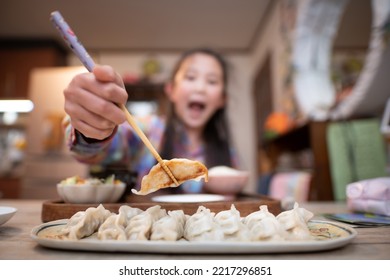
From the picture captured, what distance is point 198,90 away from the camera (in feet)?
4.39

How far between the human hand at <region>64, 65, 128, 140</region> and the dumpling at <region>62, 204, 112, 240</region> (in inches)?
5.9

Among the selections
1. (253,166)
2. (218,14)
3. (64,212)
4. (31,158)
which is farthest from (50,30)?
(64,212)

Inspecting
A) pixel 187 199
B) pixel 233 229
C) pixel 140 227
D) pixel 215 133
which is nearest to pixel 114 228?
pixel 140 227

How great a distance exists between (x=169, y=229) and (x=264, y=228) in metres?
0.11

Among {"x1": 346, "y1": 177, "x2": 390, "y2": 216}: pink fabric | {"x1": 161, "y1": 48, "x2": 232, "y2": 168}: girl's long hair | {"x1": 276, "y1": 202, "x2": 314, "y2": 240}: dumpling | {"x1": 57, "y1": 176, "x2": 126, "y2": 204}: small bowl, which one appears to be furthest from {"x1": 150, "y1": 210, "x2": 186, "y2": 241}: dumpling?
{"x1": 161, "y1": 48, "x2": 232, "y2": 168}: girl's long hair

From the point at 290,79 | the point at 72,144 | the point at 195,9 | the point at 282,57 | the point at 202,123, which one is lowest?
the point at 72,144

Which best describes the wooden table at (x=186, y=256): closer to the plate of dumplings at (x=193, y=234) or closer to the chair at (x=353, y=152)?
the plate of dumplings at (x=193, y=234)

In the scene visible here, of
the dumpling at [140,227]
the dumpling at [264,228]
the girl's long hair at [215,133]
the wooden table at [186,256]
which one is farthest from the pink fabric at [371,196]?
the girl's long hair at [215,133]

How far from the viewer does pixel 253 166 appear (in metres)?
3.13

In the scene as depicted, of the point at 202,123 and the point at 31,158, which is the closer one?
the point at 202,123

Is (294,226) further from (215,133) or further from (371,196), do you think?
(215,133)

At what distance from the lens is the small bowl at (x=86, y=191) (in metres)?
0.54
